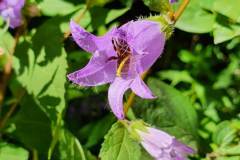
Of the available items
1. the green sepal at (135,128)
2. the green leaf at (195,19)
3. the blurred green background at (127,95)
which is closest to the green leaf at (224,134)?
the blurred green background at (127,95)

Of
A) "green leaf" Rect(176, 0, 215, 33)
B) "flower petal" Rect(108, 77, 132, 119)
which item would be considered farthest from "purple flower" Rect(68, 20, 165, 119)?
"green leaf" Rect(176, 0, 215, 33)

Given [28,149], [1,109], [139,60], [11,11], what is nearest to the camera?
[139,60]

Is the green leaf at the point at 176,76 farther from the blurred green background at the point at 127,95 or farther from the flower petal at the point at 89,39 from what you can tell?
the flower petal at the point at 89,39

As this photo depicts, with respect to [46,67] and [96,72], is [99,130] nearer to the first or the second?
[46,67]

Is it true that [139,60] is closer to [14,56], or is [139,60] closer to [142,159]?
[142,159]

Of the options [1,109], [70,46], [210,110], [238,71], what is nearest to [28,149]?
[1,109]

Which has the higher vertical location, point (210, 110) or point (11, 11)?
point (11, 11)
